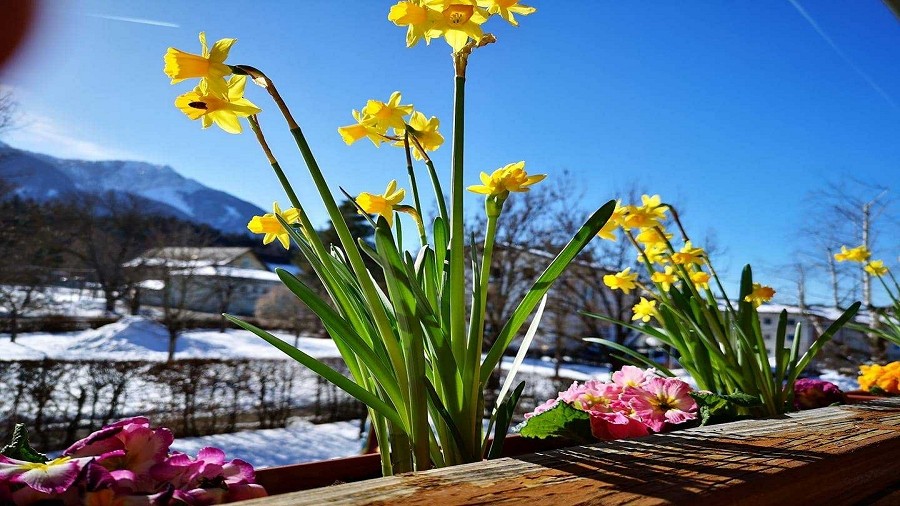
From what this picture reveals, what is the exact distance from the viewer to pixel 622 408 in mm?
871

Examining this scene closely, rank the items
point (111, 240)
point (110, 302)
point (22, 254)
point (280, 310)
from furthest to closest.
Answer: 1. point (280, 310)
2. point (110, 302)
3. point (111, 240)
4. point (22, 254)

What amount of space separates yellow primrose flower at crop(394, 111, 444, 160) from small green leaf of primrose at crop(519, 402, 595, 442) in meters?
0.38

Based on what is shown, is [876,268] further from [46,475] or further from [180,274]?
[180,274]

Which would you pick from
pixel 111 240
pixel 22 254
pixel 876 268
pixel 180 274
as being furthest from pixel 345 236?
pixel 111 240

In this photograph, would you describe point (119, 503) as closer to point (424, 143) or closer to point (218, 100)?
point (218, 100)

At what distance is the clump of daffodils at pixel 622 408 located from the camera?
0.76 m

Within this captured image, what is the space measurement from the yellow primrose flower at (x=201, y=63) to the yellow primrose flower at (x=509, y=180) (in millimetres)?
295

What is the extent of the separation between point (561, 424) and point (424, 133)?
0.43 meters

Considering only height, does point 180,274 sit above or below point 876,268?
above

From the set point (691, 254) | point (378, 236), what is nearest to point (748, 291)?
point (691, 254)

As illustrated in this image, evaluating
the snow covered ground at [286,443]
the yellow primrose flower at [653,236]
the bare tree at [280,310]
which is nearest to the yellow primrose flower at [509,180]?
the yellow primrose flower at [653,236]

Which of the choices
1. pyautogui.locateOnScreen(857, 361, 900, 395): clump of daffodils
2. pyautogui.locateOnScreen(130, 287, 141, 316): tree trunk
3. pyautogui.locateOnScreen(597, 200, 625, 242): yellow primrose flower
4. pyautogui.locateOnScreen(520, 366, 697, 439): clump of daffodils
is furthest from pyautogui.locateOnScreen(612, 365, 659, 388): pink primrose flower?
pyautogui.locateOnScreen(130, 287, 141, 316): tree trunk

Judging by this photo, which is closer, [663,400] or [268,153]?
[268,153]

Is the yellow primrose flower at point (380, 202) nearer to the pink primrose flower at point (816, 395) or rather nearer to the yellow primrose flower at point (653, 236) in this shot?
the yellow primrose flower at point (653, 236)
